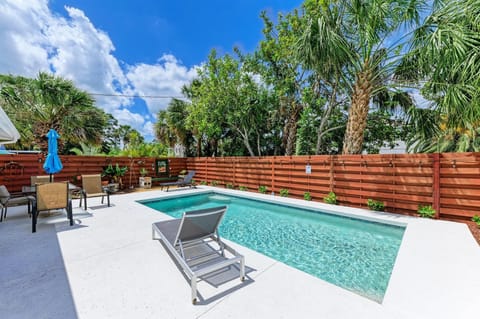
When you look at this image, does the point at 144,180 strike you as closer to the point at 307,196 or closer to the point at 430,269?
the point at 307,196

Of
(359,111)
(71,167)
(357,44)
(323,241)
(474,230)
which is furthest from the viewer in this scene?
(71,167)

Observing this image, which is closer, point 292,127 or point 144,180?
point 292,127

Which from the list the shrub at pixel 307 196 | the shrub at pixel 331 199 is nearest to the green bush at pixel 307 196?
the shrub at pixel 307 196

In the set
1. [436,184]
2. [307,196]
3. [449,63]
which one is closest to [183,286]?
[307,196]

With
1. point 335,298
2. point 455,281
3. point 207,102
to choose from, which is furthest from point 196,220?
point 207,102

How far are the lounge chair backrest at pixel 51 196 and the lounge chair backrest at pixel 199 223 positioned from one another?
12.7ft

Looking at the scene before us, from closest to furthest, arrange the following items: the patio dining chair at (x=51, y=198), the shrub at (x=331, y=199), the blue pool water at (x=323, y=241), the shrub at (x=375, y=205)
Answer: the blue pool water at (x=323, y=241), the patio dining chair at (x=51, y=198), the shrub at (x=375, y=205), the shrub at (x=331, y=199)

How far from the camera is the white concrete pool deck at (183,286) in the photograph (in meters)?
2.15

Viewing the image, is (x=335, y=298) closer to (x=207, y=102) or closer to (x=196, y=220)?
(x=196, y=220)

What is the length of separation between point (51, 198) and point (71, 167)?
20.0 ft

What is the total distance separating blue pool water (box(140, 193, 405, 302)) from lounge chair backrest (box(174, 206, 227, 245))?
1.57 metres

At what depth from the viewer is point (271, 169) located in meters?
9.50

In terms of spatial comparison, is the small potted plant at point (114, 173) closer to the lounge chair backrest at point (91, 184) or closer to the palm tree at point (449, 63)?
the lounge chair backrest at point (91, 184)

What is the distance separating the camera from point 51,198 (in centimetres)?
482
